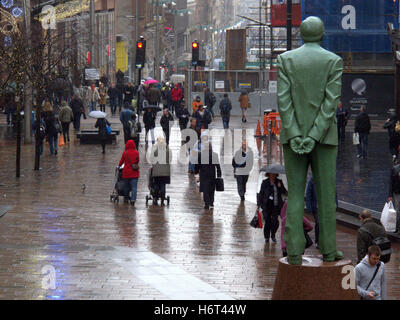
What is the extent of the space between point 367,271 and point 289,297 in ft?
3.05

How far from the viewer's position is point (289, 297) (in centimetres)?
1114

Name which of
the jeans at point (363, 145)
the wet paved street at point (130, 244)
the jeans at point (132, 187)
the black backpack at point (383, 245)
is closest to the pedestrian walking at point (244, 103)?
the jeans at point (363, 145)

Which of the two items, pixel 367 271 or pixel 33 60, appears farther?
pixel 33 60

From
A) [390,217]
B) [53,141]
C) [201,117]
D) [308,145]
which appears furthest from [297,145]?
[201,117]

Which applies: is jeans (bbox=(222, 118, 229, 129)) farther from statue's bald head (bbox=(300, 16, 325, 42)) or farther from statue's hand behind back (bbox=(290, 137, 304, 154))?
statue's hand behind back (bbox=(290, 137, 304, 154))

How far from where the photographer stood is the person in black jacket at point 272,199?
17.2 metres

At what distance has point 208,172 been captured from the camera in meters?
21.1

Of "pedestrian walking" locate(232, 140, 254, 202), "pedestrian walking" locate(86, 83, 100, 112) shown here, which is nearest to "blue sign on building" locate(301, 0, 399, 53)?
"pedestrian walking" locate(86, 83, 100, 112)

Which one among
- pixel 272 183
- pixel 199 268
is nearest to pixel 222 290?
pixel 199 268

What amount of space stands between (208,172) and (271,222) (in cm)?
390

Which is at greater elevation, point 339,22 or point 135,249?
point 339,22

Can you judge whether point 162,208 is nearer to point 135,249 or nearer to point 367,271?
point 135,249

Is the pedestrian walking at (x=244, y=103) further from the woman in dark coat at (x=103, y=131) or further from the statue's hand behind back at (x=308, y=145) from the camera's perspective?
the statue's hand behind back at (x=308, y=145)

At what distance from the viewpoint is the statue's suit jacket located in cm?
1111
